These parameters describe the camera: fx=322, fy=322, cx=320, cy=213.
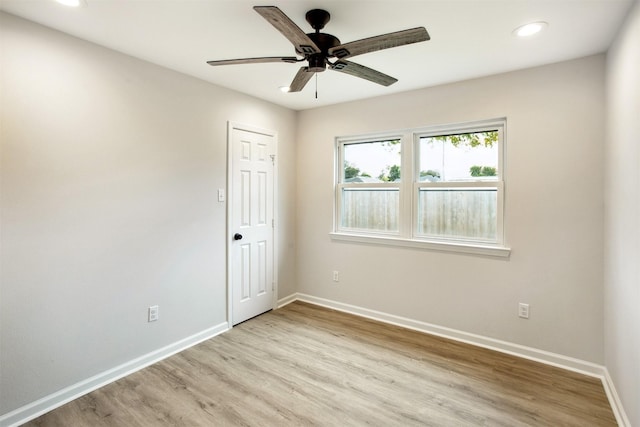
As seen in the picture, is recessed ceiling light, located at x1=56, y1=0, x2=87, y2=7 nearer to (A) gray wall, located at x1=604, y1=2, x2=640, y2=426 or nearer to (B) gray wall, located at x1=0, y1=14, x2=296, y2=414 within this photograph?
(B) gray wall, located at x1=0, y1=14, x2=296, y2=414

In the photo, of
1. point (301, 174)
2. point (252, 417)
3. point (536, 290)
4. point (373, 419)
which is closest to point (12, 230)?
point (252, 417)

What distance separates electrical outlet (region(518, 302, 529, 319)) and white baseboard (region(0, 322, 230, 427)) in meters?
2.83

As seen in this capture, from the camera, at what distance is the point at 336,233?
12.7 ft

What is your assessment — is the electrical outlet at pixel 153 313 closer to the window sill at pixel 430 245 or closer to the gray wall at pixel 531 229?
the window sill at pixel 430 245

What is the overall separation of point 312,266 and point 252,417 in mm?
2176

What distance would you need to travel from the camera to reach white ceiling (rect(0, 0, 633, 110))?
1.82 metres

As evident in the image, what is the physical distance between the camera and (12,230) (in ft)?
6.39

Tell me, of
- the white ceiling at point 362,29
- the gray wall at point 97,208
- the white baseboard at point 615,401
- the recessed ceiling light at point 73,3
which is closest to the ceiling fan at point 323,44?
→ the white ceiling at point 362,29

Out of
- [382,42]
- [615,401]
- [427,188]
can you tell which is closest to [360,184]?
[427,188]

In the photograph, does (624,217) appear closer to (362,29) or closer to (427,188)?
(427,188)

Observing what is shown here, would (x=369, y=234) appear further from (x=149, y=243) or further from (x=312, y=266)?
(x=149, y=243)

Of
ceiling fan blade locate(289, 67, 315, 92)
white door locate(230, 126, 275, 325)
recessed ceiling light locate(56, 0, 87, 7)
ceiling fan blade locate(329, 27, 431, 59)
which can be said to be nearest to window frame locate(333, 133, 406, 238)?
white door locate(230, 126, 275, 325)

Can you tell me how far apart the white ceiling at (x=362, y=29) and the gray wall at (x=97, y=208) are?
259mm

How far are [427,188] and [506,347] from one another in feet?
5.31
